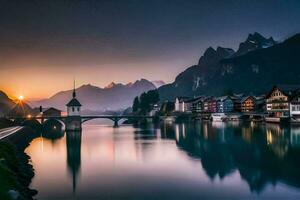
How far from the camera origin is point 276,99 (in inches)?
4803

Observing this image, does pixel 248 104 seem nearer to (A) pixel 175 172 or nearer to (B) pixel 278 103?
(B) pixel 278 103

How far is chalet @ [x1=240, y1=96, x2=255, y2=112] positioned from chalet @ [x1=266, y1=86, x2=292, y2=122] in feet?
108

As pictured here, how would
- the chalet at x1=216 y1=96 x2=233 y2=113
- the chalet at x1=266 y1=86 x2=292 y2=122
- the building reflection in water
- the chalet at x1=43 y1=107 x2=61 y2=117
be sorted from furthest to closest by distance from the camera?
the chalet at x1=216 y1=96 x2=233 y2=113 < the chalet at x1=43 y1=107 x2=61 y2=117 < the chalet at x1=266 y1=86 x2=292 y2=122 < the building reflection in water

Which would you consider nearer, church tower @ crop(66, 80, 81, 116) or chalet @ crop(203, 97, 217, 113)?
church tower @ crop(66, 80, 81, 116)

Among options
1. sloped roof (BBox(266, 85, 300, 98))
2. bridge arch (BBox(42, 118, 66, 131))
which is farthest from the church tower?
sloped roof (BBox(266, 85, 300, 98))

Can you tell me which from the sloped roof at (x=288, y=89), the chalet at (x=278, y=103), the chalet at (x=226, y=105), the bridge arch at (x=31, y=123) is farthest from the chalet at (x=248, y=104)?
the bridge arch at (x=31, y=123)

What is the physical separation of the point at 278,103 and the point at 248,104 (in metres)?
45.2

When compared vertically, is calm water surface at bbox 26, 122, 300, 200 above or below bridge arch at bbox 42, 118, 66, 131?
below

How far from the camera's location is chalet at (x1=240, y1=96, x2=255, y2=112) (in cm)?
16291

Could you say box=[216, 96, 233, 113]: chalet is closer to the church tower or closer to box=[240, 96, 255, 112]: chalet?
box=[240, 96, 255, 112]: chalet

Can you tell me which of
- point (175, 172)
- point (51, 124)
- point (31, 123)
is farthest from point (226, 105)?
point (175, 172)

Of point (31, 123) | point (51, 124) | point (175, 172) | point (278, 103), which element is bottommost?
point (175, 172)

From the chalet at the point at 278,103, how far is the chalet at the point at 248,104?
3301 cm

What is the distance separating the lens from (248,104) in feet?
543
